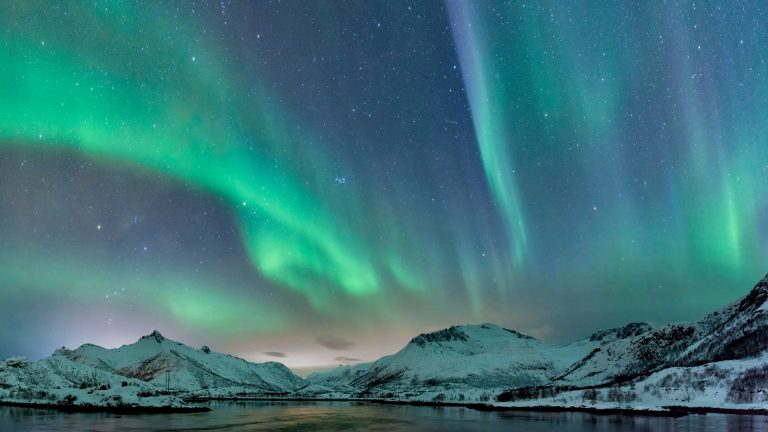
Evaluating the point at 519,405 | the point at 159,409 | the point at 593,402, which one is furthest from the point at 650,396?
the point at 159,409

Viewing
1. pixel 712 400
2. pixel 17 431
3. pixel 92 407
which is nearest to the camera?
pixel 17 431

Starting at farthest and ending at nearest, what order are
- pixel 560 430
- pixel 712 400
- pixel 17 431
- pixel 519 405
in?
pixel 519 405
pixel 712 400
pixel 560 430
pixel 17 431

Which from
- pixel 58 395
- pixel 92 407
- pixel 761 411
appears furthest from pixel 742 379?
pixel 58 395

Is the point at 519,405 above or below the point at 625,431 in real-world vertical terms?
below

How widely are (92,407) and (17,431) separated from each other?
109835mm

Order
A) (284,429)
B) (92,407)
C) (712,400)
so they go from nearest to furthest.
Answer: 1. (284,429)
2. (712,400)
3. (92,407)

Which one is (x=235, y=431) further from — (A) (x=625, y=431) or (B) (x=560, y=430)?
(A) (x=625, y=431)

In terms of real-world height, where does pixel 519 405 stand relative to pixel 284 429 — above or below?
below

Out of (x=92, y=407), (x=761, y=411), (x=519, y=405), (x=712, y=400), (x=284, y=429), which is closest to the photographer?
Result: (x=284, y=429)

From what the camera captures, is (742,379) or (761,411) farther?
(742,379)

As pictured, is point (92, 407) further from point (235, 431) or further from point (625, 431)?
point (625, 431)

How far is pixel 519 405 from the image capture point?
190 meters

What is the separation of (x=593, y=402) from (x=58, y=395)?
185m

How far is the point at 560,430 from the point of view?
289 feet
